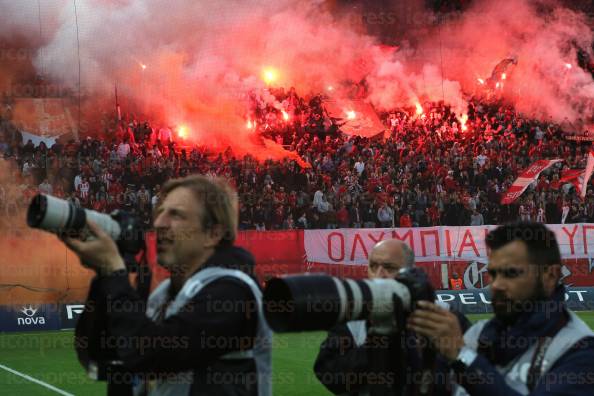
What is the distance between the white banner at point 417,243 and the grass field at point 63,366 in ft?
14.9

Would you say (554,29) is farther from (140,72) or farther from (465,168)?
(140,72)

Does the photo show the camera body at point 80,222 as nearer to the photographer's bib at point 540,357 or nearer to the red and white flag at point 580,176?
the photographer's bib at point 540,357

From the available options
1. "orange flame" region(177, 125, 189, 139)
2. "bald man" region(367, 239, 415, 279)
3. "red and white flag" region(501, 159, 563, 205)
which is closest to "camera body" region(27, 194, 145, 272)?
"bald man" region(367, 239, 415, 279)

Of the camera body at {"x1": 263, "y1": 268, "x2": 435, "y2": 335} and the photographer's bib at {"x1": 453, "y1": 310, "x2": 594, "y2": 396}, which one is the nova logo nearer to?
the photographer's bib at {"x1": 453, "y1": 310, "x2": 594, "y2": 396}

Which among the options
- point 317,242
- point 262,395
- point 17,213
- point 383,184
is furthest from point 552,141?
point 262,395

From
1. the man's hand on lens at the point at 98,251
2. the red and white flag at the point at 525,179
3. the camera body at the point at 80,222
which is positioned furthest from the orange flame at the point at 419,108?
the man's hand on lens at the point at 98,251

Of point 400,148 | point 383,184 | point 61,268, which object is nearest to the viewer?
point 61,268

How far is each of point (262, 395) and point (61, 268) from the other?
1640 centimetres

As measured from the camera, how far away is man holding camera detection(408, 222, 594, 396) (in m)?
2.91

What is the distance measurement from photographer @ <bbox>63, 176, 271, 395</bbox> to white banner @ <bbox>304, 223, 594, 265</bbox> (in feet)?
57.1

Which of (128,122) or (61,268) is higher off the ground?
(128,122)

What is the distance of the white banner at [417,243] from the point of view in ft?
68.2

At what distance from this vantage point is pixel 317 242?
68.2 feet

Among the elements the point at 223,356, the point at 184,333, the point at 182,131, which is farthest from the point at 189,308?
the point at 182,131
